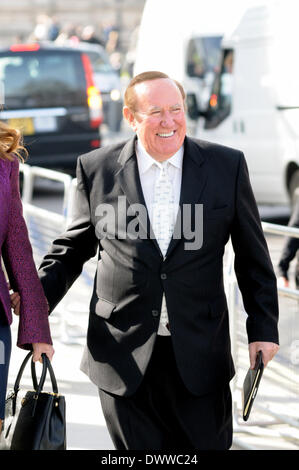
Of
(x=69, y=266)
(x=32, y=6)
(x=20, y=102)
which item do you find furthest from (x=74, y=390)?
(x=32, y=6)

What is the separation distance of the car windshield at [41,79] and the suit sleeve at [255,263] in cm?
990

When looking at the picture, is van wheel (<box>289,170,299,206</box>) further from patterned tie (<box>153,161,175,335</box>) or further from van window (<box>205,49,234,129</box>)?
patterned tie (<box>153,161,175,335</box>)

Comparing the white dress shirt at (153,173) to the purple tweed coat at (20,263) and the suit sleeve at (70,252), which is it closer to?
the suit sleeve at (70,252)

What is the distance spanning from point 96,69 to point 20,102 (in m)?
3.92

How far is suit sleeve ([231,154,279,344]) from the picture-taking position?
132 inches

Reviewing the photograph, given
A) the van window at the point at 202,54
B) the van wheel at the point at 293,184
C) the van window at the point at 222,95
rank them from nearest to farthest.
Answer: the van wheel at the point at 293,184 → the van window at the point at 222,95 → the van window at the point at 202,54

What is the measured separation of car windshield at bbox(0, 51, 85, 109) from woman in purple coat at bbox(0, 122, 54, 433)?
9.97 meters

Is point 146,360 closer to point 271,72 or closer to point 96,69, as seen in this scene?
point 271,72

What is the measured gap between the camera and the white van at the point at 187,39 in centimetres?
1161

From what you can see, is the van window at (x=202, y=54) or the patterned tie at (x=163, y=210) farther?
the van window at (x=202, y=54)

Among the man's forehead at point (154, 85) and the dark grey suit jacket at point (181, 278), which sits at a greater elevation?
the man's forehead at point (154, 85)

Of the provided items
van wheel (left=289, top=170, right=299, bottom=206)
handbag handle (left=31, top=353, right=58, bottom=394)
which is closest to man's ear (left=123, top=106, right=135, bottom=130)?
handbag handle (left=31, top=353, right=58, bottom=394)

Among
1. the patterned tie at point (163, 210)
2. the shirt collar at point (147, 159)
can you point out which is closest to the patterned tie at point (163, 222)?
the patterned tie at point (163, 210)

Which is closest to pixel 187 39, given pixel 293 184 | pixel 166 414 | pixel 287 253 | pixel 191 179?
pixel 293 184
